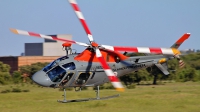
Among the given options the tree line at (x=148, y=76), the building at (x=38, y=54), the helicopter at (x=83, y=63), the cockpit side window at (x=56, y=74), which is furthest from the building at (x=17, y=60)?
the cockpit side window at (x=56, y=74)

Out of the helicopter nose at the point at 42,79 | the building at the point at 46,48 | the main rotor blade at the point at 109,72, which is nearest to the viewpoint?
the main rotor blade at the point at 109,72

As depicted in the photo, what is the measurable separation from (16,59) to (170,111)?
244ft

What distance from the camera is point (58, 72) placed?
23797mm

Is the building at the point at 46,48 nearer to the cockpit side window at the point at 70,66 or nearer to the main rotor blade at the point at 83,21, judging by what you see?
the main rotor blade at the point at 83,21

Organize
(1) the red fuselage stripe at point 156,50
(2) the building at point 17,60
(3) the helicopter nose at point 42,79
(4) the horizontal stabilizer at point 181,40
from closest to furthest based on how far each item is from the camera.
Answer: (3) the helicopter nose at point 42,79
(1) the red fuselage stripe at point 156,50
(4) the horizontal stabilizer at point 181,40
(2) the building at point 17,60

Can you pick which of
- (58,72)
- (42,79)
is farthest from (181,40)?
(42,79)

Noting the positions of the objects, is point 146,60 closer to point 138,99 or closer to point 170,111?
point 170,111

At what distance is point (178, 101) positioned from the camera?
31078 mm

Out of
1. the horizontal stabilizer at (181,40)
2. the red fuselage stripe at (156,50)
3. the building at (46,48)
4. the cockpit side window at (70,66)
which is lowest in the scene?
the cockpit side window at (70,66)

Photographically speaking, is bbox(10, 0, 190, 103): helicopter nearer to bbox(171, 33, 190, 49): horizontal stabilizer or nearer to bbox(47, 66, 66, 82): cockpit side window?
bbox(47, 66, 66, 82): cockpit side window

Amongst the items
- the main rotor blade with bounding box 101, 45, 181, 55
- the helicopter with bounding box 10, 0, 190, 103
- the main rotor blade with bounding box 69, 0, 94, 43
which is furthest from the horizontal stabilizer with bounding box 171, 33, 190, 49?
the main rotor blade with bounding box 69, 0, 94, 43

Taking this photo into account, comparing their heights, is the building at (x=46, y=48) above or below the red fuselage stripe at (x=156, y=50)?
above

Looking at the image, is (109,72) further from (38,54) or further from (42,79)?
(38,54)

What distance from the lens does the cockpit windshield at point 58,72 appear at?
2375cm
